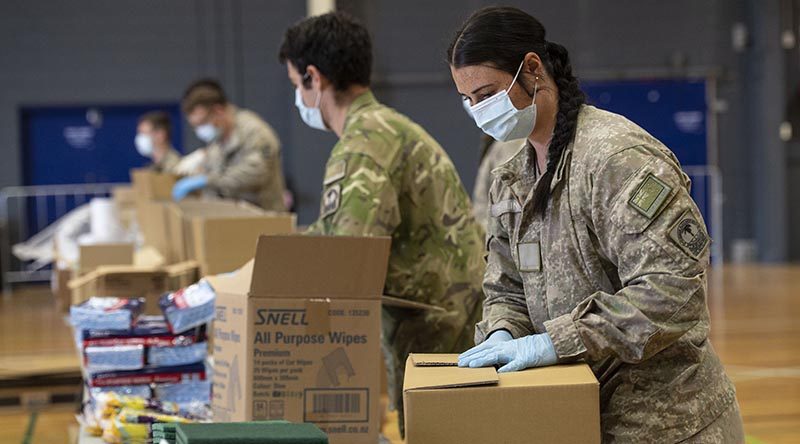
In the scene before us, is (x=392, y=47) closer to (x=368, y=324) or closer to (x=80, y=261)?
(x=80, y=261)

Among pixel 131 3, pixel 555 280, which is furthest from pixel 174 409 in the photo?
pixel 131 3

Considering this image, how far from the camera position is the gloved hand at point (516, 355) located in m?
1.77

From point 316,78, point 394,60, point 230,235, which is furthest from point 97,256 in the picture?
point 394,60

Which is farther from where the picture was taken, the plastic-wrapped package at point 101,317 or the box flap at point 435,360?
the plastic-wrapped package at point 101,317

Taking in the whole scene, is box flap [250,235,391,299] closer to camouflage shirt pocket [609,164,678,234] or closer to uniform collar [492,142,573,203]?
uniform collar [492,142,573,203]

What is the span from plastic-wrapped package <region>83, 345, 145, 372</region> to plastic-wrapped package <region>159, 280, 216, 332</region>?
0.12 metres

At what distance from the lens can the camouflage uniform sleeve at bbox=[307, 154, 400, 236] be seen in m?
2.61

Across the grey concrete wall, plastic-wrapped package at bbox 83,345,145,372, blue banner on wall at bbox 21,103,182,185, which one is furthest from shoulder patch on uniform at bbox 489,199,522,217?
blue banner on wall at bbox 21,103,182,185

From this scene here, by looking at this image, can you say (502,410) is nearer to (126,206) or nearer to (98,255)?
(98,255)

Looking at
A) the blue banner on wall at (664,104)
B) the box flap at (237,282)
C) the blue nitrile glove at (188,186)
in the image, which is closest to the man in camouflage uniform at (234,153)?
the blue nitrile glove at (188,186)

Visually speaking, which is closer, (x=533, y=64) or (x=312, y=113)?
(x=533, y=64)

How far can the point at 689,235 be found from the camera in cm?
169

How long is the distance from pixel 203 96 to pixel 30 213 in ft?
20.6

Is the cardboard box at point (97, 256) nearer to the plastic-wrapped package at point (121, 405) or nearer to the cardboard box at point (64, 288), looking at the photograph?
the cardboard box at point (64, 288)
